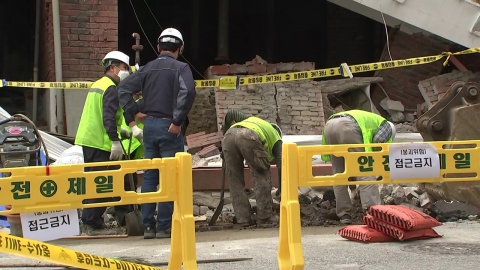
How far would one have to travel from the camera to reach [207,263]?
5133 mm

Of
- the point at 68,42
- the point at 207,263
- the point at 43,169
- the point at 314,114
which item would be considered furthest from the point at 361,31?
the point at 43,169

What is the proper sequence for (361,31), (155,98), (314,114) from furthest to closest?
(361,31) → (314,114) → (155,98)

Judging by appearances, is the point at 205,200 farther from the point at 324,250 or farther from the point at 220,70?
the point at 220,70

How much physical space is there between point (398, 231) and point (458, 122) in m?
1.53

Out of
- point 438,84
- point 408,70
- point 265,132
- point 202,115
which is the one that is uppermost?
point 408,70

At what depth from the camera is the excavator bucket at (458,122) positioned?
21.9ft

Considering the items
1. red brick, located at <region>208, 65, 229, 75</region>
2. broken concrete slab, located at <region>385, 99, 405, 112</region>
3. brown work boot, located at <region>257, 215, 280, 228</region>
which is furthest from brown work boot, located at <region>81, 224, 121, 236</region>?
broken concrete slab, located at <region>385, 99, 405, 112</region>

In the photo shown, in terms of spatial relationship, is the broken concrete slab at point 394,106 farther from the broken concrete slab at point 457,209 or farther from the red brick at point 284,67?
the broken concrete slab at point 457,209

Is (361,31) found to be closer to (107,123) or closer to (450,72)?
(450,72)

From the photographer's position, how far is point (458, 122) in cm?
670

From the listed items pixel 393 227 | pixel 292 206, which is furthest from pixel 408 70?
pixel 292 206

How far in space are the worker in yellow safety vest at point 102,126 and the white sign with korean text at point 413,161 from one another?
→ 326 cm

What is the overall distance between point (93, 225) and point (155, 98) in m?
1.48

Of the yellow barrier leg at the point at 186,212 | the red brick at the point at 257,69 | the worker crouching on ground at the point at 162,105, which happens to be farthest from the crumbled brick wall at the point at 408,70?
the yellow barrier leg at the point at 186,212
